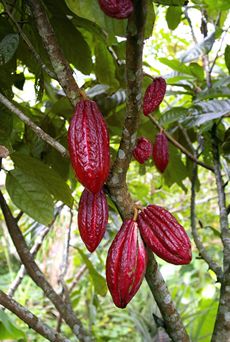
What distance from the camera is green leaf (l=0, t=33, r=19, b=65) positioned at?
884mm

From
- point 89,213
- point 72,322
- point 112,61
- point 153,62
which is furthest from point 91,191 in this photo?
point 153,62

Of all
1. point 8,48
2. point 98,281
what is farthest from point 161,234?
point 98,281

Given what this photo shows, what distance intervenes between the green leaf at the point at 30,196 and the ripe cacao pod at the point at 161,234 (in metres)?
0.32

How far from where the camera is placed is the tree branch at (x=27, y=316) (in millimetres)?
861

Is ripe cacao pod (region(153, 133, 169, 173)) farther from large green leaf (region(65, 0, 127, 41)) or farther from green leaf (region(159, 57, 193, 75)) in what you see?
large green leaf (region(65, 0, 127, 41))

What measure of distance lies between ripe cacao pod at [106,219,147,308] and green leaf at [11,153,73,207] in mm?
301

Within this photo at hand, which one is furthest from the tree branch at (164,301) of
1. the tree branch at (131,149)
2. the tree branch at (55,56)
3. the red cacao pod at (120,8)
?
the red cacao pod at (120,8)

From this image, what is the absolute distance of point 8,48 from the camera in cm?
89

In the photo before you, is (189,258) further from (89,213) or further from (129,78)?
(129,78)

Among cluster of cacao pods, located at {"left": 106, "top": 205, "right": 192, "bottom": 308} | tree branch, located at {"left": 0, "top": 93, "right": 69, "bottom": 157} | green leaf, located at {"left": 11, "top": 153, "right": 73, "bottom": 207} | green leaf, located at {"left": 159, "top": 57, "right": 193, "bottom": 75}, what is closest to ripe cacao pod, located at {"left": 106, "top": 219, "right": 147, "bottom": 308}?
cluster of cacao pods, located at {"left": 106, "top": 205, "right": 192, "bottom": 308}

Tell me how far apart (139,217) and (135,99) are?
0.66 ft

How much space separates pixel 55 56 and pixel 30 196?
14.6 inches

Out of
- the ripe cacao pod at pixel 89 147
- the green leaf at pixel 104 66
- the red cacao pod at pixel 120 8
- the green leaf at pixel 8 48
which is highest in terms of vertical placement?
the green leaf at pixel 104 66

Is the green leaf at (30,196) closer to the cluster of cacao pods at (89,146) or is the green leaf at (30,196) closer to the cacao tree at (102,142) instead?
the cacao tree at (102,142)
